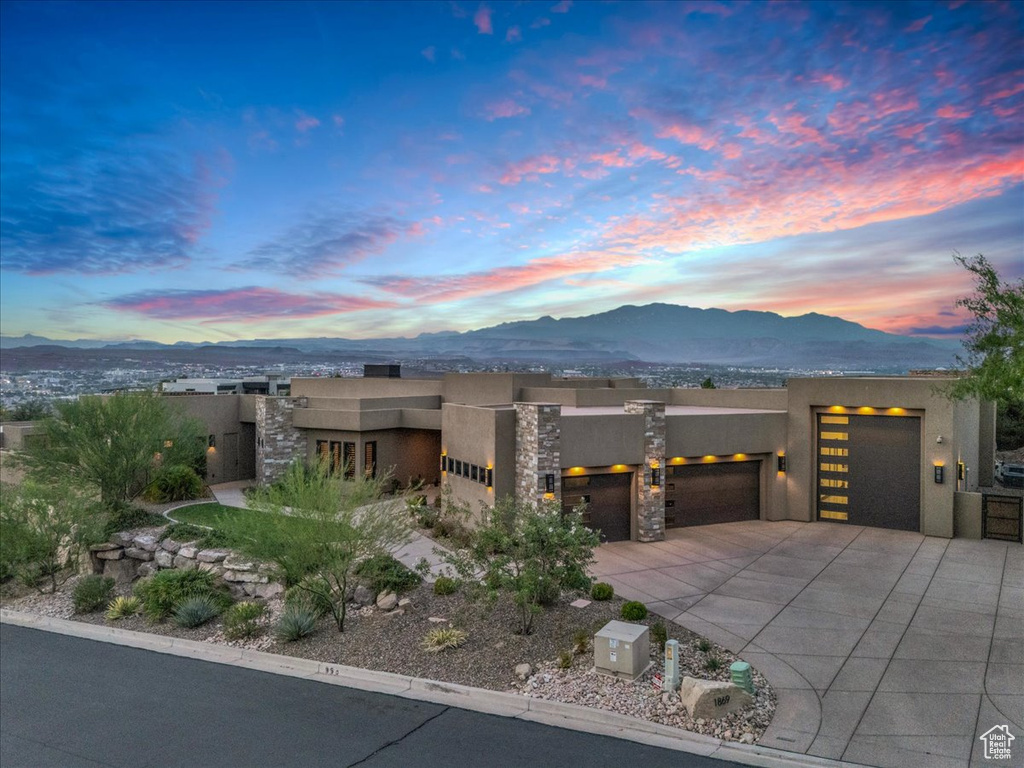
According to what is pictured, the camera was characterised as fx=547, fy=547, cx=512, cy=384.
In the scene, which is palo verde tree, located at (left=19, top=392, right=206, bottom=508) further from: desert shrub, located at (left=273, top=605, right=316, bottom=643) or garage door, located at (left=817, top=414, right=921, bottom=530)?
garage door, located at (left=817, top=414, right=921, bottom=530)

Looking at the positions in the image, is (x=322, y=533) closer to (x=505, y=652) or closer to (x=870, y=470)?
(x=505, y=652)

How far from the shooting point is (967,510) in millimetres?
17141

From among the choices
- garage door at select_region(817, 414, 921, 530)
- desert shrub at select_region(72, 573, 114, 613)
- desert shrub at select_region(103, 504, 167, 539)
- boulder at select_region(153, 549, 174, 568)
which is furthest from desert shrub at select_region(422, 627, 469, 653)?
garage door at select_region(817, 414, 921, 530)

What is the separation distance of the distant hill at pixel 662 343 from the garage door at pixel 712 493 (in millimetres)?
65130

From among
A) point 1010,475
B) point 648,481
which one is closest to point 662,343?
point 1010,475

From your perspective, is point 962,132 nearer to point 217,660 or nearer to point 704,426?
point 704,426

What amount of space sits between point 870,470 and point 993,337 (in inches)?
318

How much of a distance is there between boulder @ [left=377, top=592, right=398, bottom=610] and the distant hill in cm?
6871

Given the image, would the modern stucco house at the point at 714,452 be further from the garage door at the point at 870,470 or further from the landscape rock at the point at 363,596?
the landscape rock at the point at 363,596

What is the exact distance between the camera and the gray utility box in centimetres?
861

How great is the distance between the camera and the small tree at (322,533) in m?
11.2

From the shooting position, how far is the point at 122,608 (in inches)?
557

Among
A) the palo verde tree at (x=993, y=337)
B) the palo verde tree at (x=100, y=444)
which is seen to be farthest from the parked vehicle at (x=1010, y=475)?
the palo verde tree at (x=100, y=444)

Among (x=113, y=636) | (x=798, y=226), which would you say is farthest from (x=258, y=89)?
(x=798, y=226)
